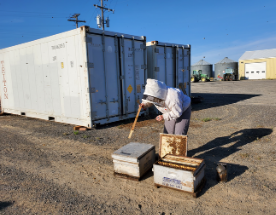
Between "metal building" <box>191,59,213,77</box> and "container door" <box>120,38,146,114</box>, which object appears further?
"metal building" <box>191,59,213,77</box>

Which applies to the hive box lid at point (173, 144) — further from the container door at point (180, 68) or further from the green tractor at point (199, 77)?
the green tractor at point (199, 77)

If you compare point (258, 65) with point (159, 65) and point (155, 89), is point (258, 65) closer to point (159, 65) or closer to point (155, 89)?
point (159, 65)

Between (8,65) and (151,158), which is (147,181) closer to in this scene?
(151,158)

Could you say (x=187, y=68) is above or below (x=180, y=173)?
above

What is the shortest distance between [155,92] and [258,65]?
42.2m

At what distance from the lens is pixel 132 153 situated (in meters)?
4.04

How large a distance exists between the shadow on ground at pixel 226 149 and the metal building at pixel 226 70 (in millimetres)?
36287

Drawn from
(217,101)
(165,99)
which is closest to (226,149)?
(165,99)

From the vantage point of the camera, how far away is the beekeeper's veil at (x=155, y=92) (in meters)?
4.17

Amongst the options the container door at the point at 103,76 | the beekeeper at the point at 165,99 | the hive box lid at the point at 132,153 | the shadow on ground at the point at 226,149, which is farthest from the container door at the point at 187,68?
the hive box lid at the point at 132,153

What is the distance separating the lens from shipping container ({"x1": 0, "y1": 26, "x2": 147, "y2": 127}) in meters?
7.57

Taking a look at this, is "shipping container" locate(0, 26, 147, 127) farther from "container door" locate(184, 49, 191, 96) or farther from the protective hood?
the protective hood

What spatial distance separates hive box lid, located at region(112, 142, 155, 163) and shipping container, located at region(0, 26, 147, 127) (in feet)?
12.1

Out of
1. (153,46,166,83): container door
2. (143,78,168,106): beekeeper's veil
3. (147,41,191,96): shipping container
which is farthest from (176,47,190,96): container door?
(143,78,168,106): beekeeper's veil
